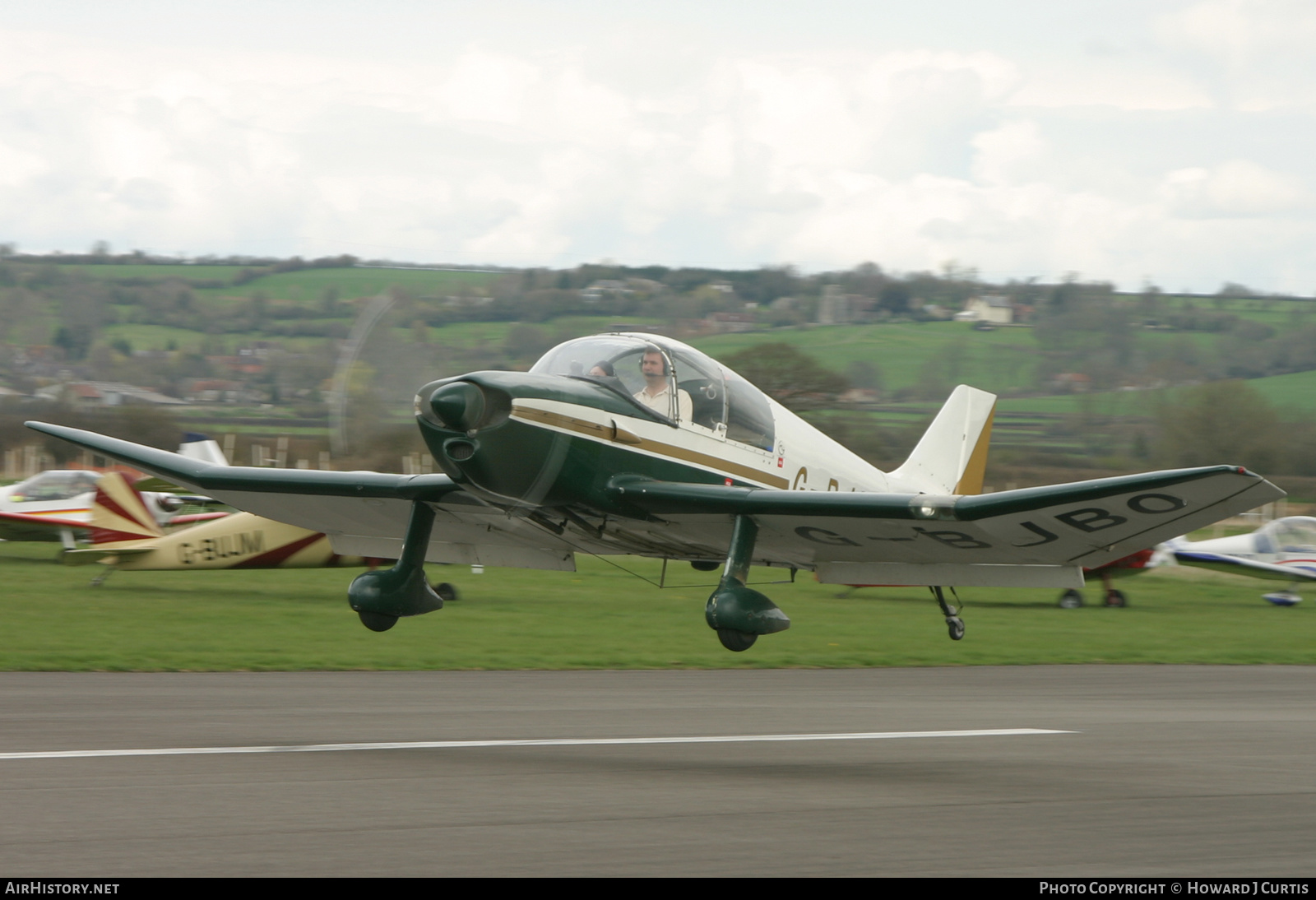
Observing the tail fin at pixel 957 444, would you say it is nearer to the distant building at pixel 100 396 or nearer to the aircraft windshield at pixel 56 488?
the aircraft windshield at pixel 56 488

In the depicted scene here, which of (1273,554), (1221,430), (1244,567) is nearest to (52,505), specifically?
(1244,567)

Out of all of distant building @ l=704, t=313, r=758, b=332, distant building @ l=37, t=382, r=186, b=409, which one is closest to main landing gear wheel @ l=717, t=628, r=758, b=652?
distant building @ l=37, t=382, r=186, b=409

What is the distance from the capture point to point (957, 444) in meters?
16.9

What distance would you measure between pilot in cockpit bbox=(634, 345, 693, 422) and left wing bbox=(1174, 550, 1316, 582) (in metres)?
28.9

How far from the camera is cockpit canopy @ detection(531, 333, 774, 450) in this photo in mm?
11633

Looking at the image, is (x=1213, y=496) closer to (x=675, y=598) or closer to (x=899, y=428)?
(x=675, y=598)

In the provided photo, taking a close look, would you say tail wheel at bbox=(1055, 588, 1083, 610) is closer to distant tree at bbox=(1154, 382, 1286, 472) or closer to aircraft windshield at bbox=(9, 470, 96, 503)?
aircraft windshield at bbox=(9, 470, 96, 503)

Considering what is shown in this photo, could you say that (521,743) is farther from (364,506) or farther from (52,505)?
(52,505)

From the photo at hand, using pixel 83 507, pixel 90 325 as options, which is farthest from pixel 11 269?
pixel 83 507

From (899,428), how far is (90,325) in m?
78.4

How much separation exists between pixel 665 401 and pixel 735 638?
2.10m

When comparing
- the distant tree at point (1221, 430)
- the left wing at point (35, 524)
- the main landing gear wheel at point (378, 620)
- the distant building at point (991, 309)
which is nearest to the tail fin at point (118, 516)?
the left wing at point (35, 524)

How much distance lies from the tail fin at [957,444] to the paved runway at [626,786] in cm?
287

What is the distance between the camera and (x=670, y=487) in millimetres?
11672
